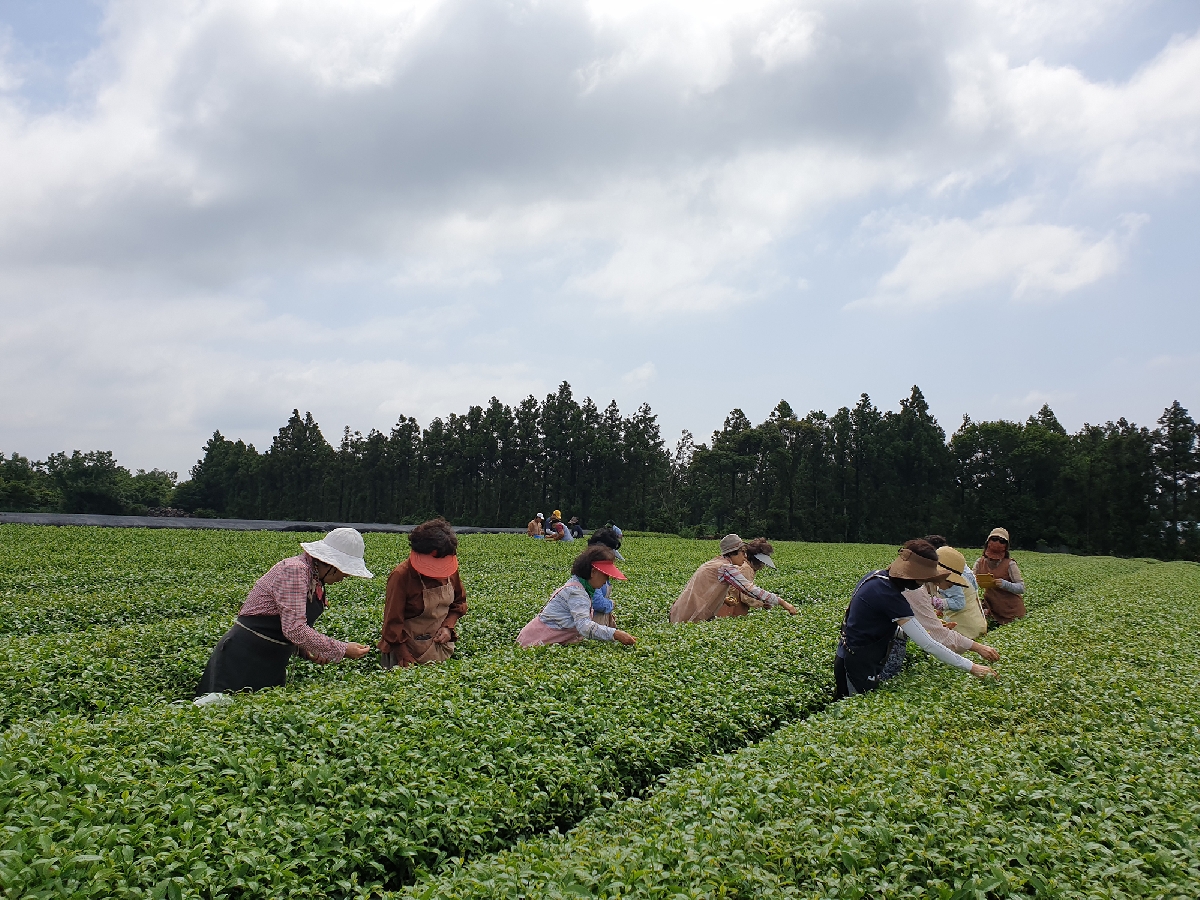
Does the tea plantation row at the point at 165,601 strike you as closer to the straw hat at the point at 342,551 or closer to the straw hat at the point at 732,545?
the straw hat at the point at 342,551

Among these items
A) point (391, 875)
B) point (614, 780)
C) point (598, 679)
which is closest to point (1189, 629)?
point (598, 679)

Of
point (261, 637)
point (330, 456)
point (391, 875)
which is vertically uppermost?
point (330, 456)

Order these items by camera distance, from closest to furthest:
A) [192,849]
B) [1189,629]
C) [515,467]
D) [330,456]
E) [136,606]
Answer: [192,849]
[1189,629]
[136,606]
[515,467]
[330,456]

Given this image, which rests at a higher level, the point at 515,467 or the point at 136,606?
the point at 515,467

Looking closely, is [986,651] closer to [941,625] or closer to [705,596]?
[941,625]

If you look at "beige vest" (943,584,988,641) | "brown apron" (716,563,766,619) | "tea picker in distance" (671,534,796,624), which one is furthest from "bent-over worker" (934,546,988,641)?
"brown apron" (716,563,766,619)

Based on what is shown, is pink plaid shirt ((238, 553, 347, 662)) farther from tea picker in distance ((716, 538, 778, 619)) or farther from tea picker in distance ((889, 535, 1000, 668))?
tea picker in distance ((716, 538, 778, 619))

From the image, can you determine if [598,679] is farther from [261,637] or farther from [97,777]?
[97,777]

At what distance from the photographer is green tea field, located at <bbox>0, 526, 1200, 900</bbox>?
10.2ft

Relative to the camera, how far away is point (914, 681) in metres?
6.50

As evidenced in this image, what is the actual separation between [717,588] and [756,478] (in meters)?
61.3

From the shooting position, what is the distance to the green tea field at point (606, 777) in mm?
3098

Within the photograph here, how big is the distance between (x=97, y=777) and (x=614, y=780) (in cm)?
280

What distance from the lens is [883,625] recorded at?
20.4 ft
